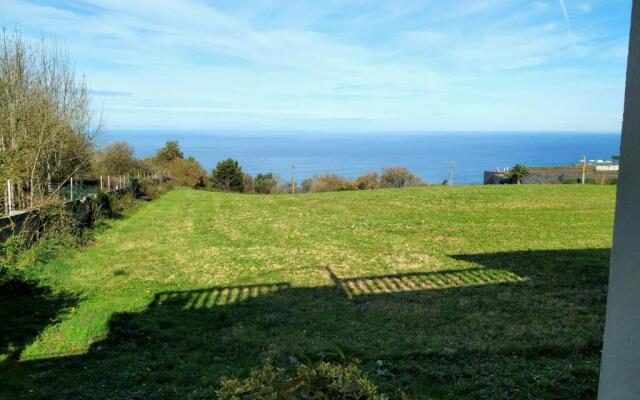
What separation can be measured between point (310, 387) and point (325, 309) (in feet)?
14.2

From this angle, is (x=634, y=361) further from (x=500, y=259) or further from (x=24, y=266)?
(x=24, y=266)

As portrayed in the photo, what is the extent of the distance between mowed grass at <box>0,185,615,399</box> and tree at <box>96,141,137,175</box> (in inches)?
959

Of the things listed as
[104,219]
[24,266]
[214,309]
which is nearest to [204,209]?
[104,219]

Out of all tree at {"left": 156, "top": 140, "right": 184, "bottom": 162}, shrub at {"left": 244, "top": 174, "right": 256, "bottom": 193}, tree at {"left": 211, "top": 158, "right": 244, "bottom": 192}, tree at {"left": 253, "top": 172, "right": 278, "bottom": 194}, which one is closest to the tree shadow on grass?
tree at {"left": 156, "top": 140, "right": 184, "bottom": 162}

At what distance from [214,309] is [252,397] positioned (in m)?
4.61

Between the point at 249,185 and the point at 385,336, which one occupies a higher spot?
the point at 385,336

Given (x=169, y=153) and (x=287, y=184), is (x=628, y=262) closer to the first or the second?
(x=169, y=153)

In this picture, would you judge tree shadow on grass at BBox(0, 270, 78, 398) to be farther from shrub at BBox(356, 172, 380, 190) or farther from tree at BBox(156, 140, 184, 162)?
shrub at BBox(356, 172, 380, 190)

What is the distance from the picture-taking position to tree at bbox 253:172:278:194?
2138 inches

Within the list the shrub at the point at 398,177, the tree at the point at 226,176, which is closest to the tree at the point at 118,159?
the tree at the point at 226,176

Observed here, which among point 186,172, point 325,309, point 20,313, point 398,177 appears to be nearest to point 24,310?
point 20,313

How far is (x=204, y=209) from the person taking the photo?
18.6 m

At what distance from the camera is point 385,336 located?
509cm

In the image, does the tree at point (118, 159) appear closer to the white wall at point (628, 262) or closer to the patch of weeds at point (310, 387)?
the patch of weeds at point (310, 387)
